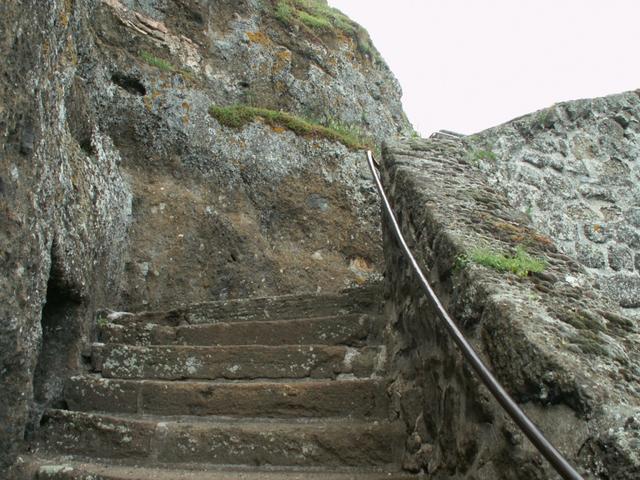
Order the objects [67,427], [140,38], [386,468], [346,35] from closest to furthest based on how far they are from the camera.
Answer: [386,468], [67,427], [140,38], [346,35]

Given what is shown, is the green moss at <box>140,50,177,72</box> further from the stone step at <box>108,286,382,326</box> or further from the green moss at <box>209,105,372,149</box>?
the stone step at <box>108,286,382,326</box>

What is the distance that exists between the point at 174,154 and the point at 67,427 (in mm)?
3515

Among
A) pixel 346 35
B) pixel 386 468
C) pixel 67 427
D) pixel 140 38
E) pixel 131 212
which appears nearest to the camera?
pixel 386 468

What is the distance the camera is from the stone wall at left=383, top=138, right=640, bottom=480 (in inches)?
66.4

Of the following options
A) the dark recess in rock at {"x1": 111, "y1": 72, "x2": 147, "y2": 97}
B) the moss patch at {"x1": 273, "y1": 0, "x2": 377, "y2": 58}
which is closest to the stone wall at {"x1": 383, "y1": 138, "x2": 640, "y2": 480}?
the dark recess in rock at {"x1": 111, "y1": 72, "x2": 147, "y2": 97}

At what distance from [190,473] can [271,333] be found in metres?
1.16

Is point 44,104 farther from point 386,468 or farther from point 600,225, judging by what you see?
point 600,225

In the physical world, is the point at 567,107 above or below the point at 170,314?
above

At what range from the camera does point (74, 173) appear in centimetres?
402

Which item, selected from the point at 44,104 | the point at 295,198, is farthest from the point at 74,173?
the point at 295,198

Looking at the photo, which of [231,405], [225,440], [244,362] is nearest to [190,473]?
[225,440]

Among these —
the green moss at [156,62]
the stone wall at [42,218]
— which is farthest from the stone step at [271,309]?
the green moss at [156,62]

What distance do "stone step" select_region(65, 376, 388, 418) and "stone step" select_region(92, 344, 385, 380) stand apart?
15cm

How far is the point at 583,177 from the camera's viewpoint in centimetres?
421
